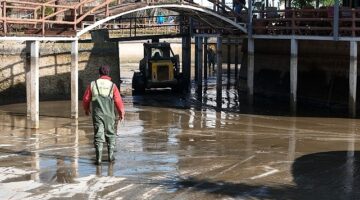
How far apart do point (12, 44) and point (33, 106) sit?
7.11m

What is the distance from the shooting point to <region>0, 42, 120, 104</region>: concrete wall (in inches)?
893

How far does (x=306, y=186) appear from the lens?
29.4 ft

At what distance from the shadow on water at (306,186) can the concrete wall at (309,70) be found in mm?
10899

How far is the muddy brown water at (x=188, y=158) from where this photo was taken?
8.62 m

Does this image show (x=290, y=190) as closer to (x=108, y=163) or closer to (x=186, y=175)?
(x=186, y=175)

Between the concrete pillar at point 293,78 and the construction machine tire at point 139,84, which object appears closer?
the concrete pillar at point 293,78

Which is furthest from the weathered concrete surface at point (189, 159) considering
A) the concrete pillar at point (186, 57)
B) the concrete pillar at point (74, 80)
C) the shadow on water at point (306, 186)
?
the concrete pillar at point (186, 57)

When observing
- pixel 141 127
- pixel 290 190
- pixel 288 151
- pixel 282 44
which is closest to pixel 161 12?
pixel 282 44

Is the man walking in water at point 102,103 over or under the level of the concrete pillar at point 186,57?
under

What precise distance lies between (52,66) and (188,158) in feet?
44.1

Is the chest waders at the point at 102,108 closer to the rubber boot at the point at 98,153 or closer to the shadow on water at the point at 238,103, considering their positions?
the rubber boot at the point at 98,153

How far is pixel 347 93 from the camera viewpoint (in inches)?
824

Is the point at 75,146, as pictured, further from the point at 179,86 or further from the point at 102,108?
the point at 179,86

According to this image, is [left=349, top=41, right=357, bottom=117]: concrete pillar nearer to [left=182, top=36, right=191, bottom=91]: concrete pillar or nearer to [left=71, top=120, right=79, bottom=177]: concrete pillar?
[left=71, top=120, right=79, bottom=177]: concrete pillar
